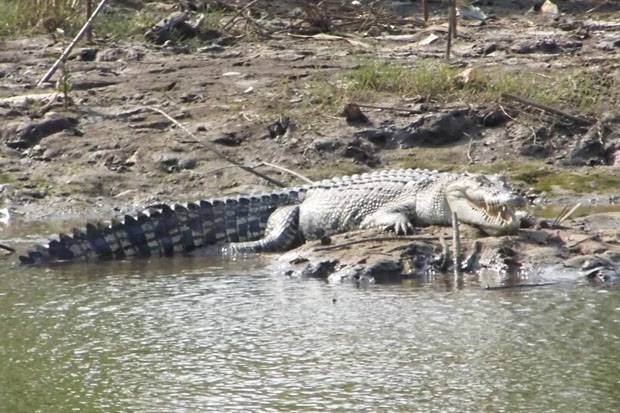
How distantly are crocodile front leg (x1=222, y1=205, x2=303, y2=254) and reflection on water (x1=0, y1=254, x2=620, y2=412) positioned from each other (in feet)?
2.95

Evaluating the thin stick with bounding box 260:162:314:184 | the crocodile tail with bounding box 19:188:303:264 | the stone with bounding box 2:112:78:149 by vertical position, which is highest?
the stone with bounding box 2:112:78:149

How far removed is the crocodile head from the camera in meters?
9.25

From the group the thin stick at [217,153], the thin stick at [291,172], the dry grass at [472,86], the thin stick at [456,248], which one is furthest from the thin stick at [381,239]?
the dry grass at [472,86]

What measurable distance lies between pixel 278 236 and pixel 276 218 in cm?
16

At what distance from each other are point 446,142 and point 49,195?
3.50 meters

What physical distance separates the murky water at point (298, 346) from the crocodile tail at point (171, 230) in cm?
76

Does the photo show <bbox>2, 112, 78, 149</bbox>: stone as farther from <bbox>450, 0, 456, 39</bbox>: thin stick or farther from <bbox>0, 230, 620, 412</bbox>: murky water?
<bbox>0, 230, 620, 412</bbox>: murky water

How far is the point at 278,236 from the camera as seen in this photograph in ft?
34.1

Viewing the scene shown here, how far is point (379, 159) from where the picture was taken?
507 inches

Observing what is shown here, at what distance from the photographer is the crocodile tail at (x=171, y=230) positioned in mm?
10164

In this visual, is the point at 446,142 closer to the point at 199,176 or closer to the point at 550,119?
the point at 550,119

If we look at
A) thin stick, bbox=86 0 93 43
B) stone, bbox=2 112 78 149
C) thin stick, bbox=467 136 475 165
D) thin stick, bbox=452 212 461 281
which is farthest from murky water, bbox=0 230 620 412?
thin stick, bbox=86 0 93 43

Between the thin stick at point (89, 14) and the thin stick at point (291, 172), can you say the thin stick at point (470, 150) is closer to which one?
the thin stick at point (291, 172)

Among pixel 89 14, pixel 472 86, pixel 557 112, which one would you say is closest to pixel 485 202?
pixel 557 112
